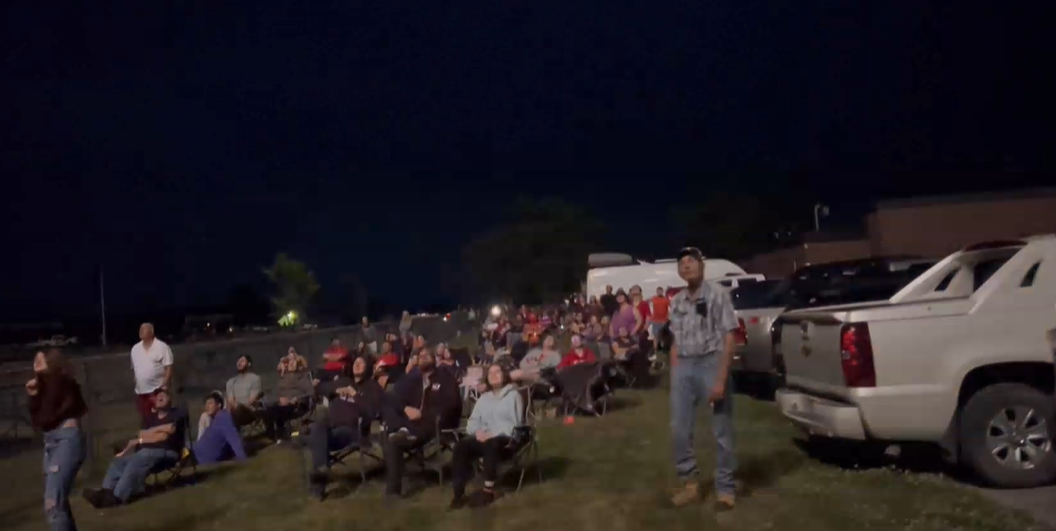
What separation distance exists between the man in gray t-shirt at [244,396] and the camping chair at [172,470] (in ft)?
6.40

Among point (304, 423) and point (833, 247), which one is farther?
point (833, 247)

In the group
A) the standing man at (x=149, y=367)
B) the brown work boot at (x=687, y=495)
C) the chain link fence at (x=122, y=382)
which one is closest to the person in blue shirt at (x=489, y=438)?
the brown work boot at (x=687, y=495)

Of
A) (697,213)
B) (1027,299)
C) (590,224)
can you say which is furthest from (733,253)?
(1027,299)

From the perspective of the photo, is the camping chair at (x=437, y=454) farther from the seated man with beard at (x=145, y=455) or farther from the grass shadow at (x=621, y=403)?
the grass shadow at (x=621, y=403)

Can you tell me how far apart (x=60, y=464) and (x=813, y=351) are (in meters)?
6.10

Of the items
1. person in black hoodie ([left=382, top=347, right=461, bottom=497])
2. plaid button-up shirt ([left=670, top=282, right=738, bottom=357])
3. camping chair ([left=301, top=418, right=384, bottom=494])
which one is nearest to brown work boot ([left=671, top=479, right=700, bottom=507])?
plaid button-up shirt ([left=670, top=282, right=738, bottom=357])

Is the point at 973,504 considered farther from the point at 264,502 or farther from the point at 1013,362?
the point at 264,502

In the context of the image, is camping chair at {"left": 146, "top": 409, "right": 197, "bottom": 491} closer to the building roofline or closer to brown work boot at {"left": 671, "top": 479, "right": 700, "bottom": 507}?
brown work boot at {"left": 671, "top": 479, "right": 700, "bottom": 507}

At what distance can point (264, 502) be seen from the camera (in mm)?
9688

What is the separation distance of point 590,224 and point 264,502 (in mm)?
64557

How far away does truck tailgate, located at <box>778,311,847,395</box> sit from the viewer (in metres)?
7.77

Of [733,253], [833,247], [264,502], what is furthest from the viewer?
[733,253]

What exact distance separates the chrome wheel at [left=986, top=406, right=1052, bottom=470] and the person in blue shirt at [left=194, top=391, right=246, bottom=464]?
8606mm

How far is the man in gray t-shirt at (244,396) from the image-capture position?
13680mm
